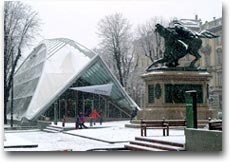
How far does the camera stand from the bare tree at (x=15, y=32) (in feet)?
27.5

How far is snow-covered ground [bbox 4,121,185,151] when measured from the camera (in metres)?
8.17

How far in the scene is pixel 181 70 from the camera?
37.4 feet

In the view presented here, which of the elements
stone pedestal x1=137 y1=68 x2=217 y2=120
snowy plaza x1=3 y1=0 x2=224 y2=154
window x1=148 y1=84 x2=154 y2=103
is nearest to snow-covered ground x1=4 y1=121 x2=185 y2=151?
snowy plaza x1=3 y1=0 x2=224 y2=154

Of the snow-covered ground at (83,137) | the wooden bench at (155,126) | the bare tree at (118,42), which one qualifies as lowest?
the snow-covered ground at (83,137)

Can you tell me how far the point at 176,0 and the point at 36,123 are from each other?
3410mm

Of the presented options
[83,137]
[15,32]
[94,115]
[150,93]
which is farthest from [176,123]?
[15,32]

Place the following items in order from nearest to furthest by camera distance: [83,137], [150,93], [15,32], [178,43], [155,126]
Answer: [15,32] < [83,137] < [155,126] < [178,43] < [150,93]

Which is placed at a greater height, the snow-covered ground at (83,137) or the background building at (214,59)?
the background building at (214,59)

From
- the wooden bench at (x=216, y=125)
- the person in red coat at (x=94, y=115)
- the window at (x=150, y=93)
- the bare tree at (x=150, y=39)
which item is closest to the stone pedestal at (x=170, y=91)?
the window at (x=150, y=93)

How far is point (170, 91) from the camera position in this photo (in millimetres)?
10789

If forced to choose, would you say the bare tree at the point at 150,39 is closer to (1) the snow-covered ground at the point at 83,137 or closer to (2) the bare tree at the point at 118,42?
(2) the bare tree at the point at 118,42

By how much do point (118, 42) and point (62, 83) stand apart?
346 cm

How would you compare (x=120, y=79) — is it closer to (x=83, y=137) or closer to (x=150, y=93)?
(x=150, y=93)

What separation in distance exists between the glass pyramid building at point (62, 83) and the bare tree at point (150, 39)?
93cm
